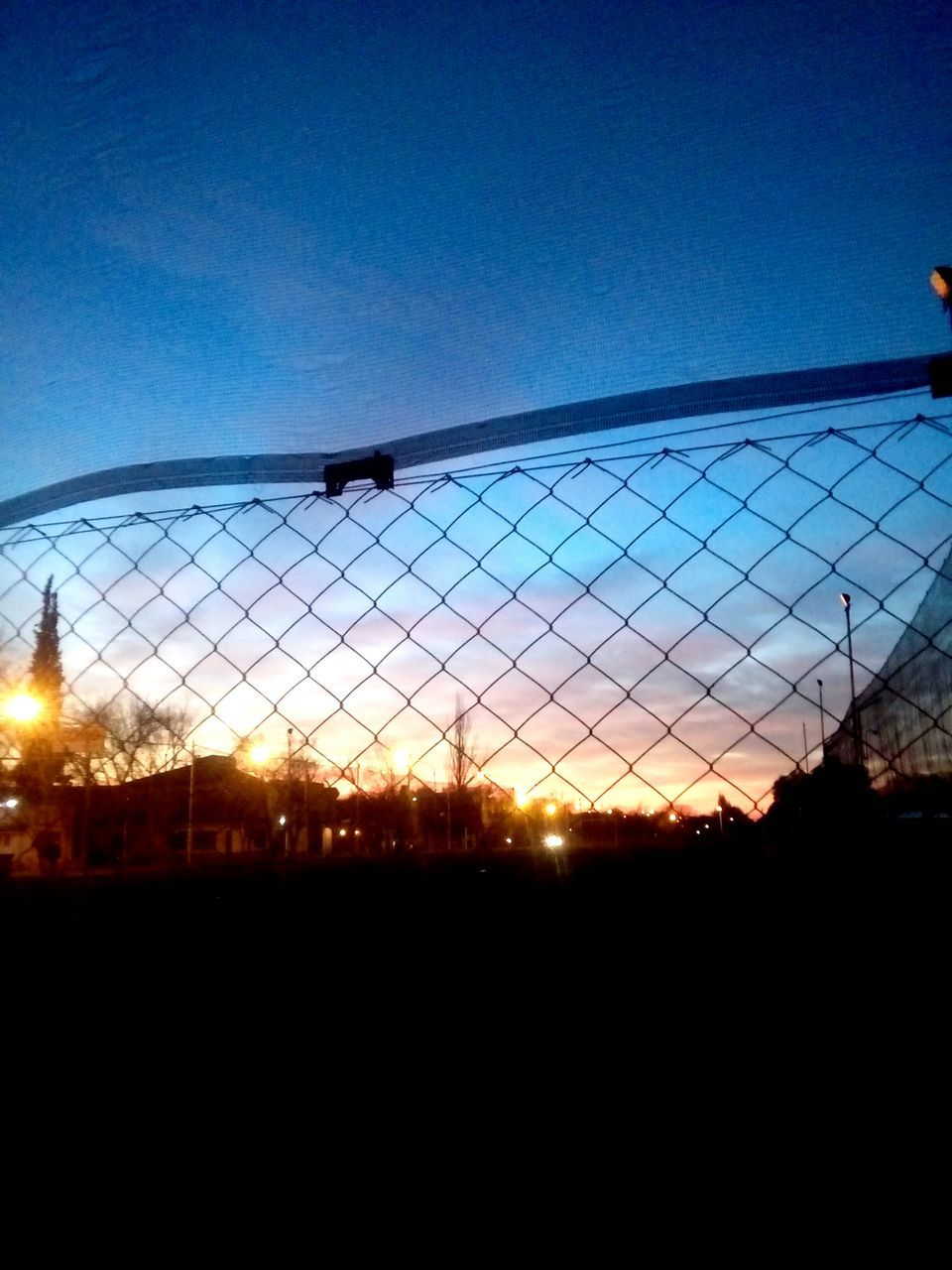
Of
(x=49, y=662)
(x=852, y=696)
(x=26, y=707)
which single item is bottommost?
(x=852, y=696)

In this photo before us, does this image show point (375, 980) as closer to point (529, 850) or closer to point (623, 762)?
point (529, 850)

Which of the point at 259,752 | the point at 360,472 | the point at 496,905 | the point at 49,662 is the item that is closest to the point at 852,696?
the point at 496,905

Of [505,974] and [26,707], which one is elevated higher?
[26,707]

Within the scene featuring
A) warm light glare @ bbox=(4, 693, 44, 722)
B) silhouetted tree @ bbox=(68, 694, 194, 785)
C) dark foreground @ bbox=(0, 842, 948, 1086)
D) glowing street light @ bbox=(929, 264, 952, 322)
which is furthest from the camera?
warm light glare @ bbox=(4, 693, 44, 722)

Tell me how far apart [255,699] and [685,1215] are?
110 centimetres

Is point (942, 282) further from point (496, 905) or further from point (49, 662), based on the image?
point (49, 662)

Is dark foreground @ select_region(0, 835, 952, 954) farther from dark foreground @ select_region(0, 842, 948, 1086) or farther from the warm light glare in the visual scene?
the warm light glare

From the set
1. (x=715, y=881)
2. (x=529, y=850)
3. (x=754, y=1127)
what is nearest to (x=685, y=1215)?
(x=754, y=1127)

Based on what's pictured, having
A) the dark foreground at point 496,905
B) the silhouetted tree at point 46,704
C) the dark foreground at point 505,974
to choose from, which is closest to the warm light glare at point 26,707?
the silhouetted tree at point 46,704

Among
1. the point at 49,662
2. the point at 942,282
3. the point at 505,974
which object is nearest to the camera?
the point at 505,974

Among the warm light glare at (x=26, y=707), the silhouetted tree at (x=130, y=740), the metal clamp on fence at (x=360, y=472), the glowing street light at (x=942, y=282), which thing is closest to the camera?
the glowing street light at (x=942, y=282)

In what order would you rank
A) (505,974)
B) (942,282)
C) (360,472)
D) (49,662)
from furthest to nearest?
(49,662), (360,472), (942,282), (505,974)

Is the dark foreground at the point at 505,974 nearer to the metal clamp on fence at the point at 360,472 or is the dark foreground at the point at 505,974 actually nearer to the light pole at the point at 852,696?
the light pole at the point at 852,696

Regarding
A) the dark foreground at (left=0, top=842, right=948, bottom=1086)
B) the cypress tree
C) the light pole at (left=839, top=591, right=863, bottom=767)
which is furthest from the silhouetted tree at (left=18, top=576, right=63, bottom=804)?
the light pole at (left=839, top=591, right=863, bottom=767)
